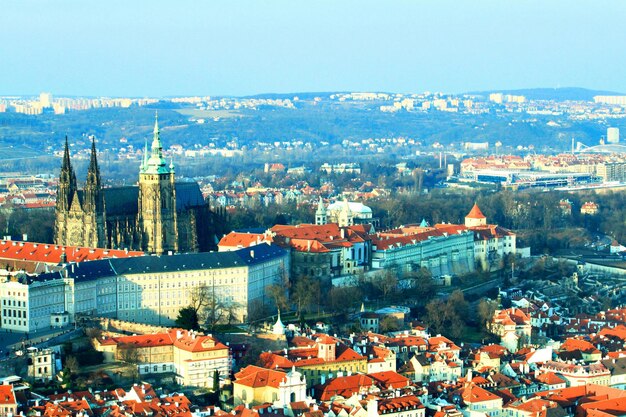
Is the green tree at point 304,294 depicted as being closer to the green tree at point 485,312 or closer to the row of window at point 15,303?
the green tree at point 485,312

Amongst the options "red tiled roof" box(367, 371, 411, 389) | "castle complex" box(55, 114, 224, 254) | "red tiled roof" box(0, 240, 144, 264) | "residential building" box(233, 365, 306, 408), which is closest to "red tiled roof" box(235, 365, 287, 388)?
"residential building" box(233, 365, 306, 408)

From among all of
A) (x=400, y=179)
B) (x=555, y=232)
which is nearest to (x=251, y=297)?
(x=555, y=232)

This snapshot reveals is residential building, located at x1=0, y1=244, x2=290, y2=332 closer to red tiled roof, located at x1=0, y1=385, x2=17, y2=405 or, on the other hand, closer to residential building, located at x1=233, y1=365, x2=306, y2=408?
red tiled roof, located at x1=0, y1=385, x2=17, y2=405

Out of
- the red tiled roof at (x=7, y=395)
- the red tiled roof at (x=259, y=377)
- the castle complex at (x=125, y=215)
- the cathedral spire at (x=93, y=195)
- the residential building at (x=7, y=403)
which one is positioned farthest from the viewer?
the cathedral spire at (x=93, y=195)

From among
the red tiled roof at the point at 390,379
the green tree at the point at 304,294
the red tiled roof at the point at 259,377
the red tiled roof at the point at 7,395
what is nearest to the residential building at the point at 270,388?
the red tiled roof at the point at 259,377

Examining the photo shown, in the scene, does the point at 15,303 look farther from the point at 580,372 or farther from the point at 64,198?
the point at 580,372

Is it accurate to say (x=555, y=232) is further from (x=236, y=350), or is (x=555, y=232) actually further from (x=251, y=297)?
(x=236, y=350)

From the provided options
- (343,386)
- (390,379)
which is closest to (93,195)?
(390,379)
